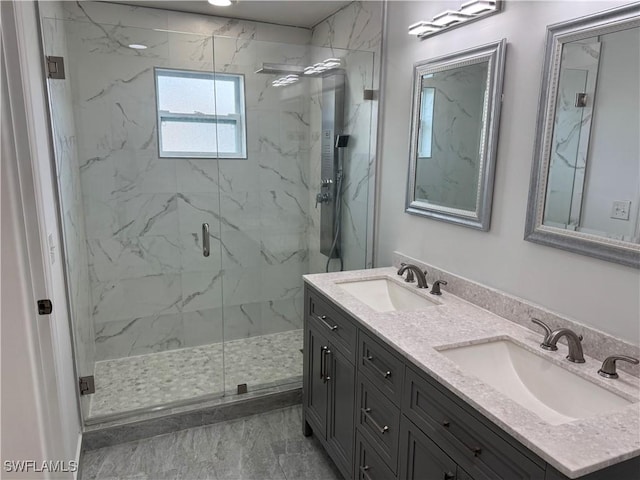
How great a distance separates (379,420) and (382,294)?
2.65 ft

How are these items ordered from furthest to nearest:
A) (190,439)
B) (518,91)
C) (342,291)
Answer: (190,439) → (342,291) → (518,91)

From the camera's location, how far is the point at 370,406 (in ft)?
5.91

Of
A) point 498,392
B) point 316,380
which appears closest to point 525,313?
point 498,392

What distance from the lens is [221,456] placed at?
2361 mm

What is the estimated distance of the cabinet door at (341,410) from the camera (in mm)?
1971

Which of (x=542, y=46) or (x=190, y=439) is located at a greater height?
(x=542, y=46)

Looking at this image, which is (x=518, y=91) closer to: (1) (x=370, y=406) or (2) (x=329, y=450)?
(1) (x=370, y=406)

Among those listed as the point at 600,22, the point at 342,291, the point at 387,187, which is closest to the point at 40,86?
the point at 342,291

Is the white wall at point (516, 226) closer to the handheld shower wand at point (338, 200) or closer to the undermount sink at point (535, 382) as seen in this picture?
the undermount sink at point (535, 382)

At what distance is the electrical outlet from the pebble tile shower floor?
222 cm

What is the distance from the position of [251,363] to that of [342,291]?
1386 mm

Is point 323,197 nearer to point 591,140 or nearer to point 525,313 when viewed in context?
point 525,313

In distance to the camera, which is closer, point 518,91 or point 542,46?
point 542,46

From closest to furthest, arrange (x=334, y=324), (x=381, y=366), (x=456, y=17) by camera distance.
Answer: (x=381, y=366), (x=456, y=17), (x=334, y=324)
